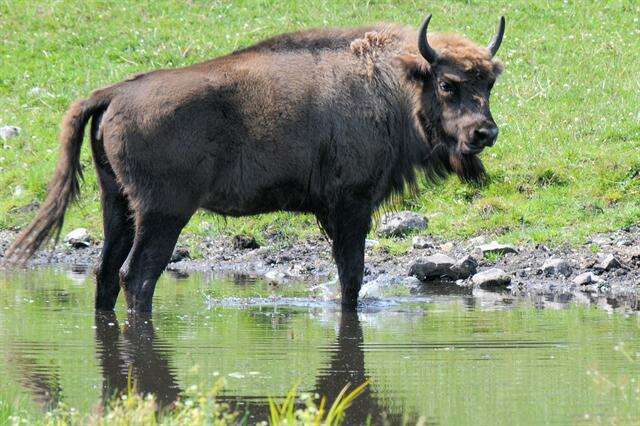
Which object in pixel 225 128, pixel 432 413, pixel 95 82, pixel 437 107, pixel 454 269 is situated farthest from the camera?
pixel 95 82

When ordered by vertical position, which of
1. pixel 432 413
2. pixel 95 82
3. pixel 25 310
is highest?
pixel 95 82

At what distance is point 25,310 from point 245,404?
426 cm

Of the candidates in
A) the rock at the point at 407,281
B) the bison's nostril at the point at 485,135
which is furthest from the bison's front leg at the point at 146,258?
the rock at the point at 407,281

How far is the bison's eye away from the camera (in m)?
11.1

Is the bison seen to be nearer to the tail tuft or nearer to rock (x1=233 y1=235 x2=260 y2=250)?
the tail tuft

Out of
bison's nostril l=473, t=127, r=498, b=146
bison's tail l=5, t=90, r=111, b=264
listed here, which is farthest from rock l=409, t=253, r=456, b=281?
bison's tail l=5, t=90, r=111, b=264

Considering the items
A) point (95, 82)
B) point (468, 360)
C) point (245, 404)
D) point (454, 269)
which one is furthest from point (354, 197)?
point (95, 82)

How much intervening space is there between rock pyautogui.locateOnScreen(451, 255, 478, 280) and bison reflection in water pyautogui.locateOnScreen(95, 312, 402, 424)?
2.62m

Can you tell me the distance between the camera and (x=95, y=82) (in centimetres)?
1909

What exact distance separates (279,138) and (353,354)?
2.69 m

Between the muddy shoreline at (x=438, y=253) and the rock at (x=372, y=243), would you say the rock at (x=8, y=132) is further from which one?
the rock at (x=372, y=243)

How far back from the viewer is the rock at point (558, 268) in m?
12.4

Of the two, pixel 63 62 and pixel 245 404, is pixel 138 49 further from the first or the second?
pixel 245 404

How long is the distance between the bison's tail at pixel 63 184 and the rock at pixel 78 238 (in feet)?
15.7
